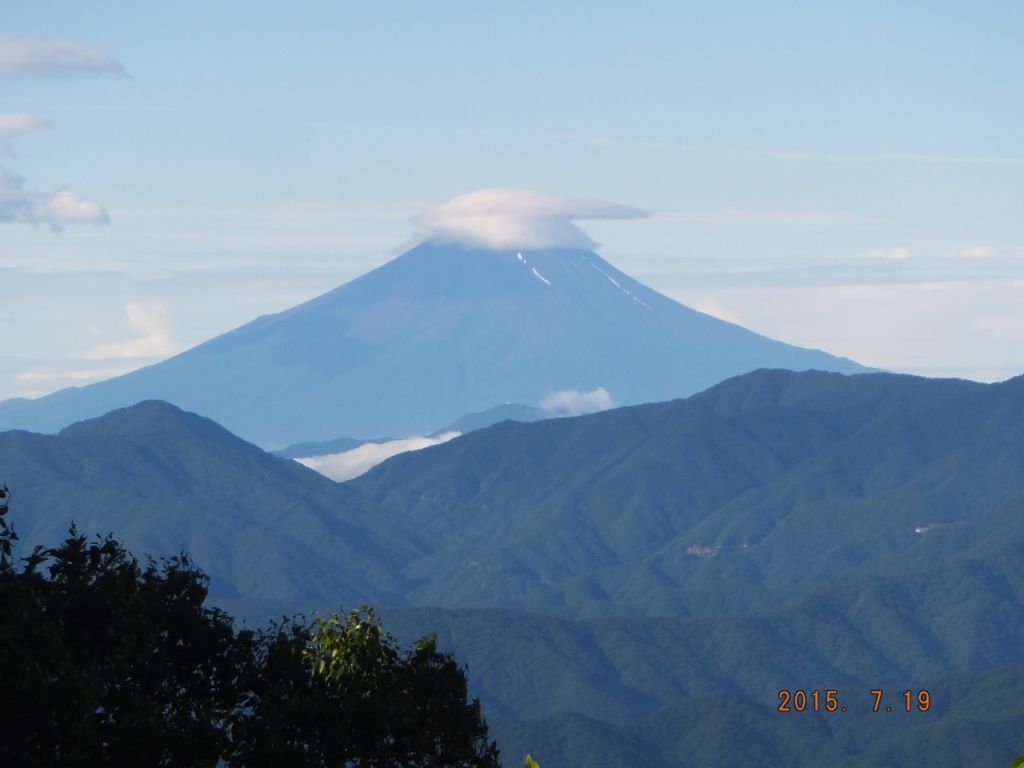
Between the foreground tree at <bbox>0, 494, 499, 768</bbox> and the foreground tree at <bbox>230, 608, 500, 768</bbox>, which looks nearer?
the foreground tree at <bbox>0, 494, 499, 768</bbox>

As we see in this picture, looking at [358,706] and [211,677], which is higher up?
[211,677]

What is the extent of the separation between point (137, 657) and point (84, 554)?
1.81 m

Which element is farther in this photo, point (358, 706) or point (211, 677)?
point (211, 677)

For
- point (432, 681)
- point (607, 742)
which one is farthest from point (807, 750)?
point (432, 681)

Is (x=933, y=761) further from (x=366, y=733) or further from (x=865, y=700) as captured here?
(x=366, y=733)

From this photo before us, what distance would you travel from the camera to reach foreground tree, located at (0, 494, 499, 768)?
23000 millimetres

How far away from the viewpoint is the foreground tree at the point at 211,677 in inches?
906

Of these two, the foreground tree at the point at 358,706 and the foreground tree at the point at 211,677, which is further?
the foreground tree at the point at 358,706

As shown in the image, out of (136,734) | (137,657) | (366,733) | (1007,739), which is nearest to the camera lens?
(136,734)

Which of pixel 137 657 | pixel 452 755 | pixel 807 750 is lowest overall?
pixel 807 750

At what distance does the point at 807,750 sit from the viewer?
16062 centimetres

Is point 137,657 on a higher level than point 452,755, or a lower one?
higher

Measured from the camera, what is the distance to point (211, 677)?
27.2 metres

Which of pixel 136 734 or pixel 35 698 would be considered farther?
pixel 136 734
